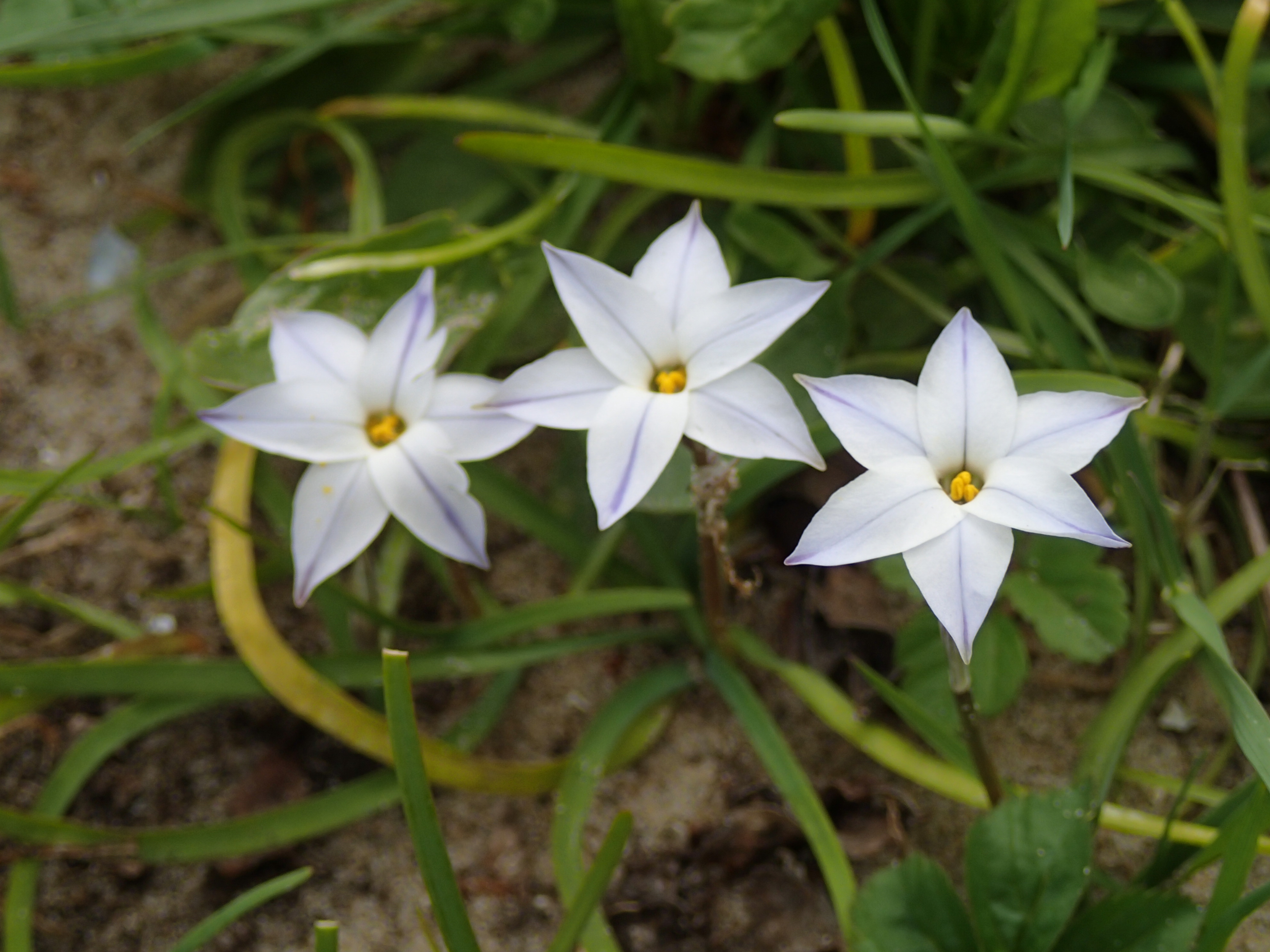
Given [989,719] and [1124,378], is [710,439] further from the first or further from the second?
[1124,378]

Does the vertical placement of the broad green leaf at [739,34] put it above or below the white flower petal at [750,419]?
above

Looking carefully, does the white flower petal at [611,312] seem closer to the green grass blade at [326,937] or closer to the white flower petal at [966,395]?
the white flower petal at [966,395]

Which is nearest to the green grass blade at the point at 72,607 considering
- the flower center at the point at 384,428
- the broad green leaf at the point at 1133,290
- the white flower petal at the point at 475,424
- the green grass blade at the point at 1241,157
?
the flower center at the point at 384,428

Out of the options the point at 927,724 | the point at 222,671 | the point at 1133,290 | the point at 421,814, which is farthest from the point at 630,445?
the point at 1133,290

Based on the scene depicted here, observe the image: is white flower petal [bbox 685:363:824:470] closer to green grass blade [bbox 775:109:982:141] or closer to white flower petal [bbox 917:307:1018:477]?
white flower petal [bbox 917:307:1018:477]

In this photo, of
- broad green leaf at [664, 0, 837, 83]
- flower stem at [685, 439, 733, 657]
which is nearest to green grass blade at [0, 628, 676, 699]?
flower stem at [685, 439, 733, 657]

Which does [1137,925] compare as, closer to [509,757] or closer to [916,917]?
[916,917]

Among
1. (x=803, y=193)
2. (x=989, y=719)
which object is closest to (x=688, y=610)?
(x=989, y=719)

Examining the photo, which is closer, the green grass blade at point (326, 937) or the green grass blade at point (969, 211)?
the green grass blade at point (326, 937)
